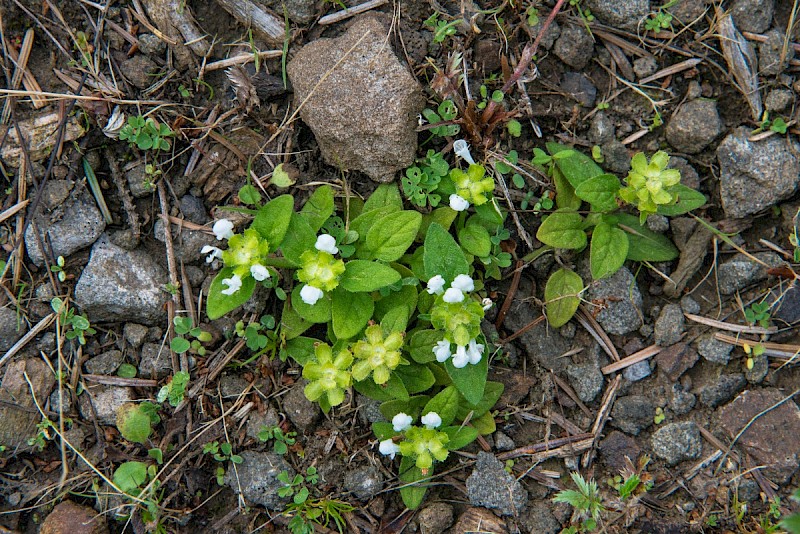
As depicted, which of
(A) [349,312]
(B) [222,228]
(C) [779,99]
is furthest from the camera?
(C) [779,99]

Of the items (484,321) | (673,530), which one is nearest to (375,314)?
(484,321)

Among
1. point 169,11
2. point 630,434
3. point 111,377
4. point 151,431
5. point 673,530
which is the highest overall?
point 169,11

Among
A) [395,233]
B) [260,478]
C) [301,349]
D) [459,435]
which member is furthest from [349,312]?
[260,478]

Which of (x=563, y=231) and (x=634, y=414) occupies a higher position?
(x=563, y=231)

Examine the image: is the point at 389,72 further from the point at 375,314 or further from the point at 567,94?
the point at 375,314

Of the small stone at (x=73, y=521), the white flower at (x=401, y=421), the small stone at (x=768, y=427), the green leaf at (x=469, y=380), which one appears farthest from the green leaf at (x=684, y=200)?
the small stone at (x=73, y=521)

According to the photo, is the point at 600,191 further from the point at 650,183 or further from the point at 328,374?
the point at 328,374
